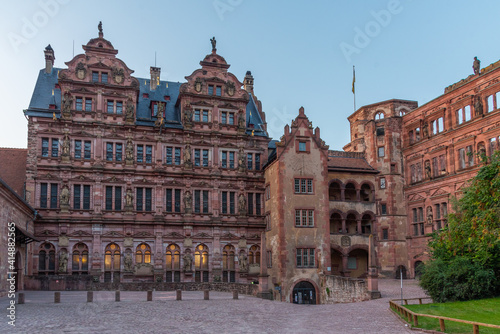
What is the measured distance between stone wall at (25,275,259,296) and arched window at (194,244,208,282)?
361 cm

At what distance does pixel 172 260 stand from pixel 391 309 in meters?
25.0

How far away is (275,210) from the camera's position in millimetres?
46406

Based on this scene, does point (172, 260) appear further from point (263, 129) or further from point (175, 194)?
point (263, 129)

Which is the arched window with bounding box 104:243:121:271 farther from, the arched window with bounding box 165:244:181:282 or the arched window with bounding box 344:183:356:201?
the arched window with bounding box 344:183:356:201

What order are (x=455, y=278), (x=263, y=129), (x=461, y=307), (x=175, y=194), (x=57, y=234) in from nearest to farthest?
(x=461, y=307), (x=455, y=278), (x=57, y=234), (x=175, y=194), (x=263, y=129)

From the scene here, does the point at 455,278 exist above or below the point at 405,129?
below

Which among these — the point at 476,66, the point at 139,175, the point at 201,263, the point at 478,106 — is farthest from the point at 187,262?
the point at 476,66

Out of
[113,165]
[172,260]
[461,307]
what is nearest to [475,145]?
[461,307]

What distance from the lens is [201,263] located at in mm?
48250

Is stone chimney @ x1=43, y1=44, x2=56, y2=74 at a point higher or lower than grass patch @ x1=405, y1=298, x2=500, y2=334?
higher

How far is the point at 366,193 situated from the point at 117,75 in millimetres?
27918

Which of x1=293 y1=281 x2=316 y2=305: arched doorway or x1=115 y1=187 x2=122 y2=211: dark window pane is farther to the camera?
x1=115 y1=187 x2=122 y2=211: dark window pane

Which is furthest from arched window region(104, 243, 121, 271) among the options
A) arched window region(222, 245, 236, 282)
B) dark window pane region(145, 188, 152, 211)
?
arched window region(222, 245, 236, 282)

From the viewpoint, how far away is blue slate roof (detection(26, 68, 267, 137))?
47062 millimetres
